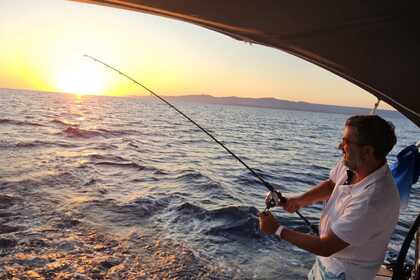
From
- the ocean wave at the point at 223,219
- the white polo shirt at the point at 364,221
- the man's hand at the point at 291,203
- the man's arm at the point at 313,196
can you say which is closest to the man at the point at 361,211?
the white polo shirt at the point at 364,221

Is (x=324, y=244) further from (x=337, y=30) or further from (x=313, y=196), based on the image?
(x=337, y=30)

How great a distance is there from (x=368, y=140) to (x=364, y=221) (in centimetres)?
53

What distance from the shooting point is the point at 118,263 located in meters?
6.39

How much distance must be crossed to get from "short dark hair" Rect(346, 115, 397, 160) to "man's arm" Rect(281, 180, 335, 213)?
36.6 inches

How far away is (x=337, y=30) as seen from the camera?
2.72 metres

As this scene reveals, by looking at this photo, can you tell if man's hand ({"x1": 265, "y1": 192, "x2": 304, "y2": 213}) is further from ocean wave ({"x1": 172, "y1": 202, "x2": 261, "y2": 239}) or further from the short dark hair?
ocean wave ({"x1": 172, "y1": 202, "x2": 261, "y2": 239})

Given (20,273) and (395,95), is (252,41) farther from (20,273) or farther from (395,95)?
(20,273)

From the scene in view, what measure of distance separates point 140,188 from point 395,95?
9415 mm

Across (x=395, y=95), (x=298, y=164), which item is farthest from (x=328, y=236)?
(x=298, y=164)

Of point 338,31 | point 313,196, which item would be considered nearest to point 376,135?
point 338,31

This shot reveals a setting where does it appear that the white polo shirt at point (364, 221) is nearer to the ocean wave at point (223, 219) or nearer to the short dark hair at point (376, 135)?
the short dark hair at point (376, 135)

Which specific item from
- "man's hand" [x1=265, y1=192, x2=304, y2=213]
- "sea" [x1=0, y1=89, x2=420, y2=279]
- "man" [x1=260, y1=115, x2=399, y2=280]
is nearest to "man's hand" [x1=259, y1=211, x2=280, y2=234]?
"man" [x1=260, y1=115, x2=399, y2=280]

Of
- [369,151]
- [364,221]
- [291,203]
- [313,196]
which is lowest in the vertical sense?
[291,203]

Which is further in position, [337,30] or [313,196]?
[313,196]
